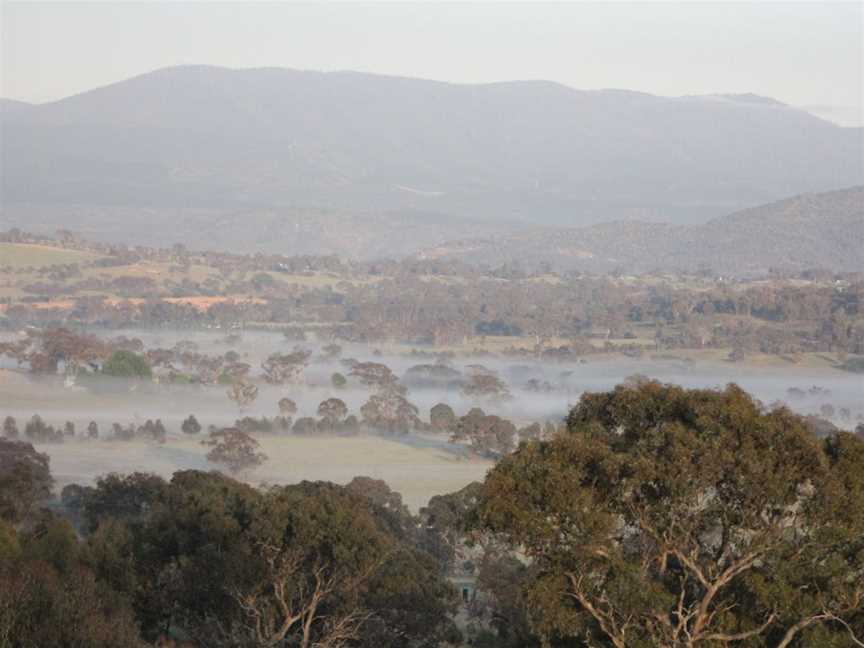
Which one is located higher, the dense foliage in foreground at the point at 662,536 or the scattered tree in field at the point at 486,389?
the dense foliage in foreground at the point at 662,536

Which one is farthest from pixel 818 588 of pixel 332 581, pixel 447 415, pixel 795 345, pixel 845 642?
pixel 795 345

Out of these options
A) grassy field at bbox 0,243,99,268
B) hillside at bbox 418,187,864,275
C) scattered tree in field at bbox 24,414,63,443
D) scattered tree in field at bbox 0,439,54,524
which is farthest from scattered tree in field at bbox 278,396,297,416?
hillside at bbox 418,187,864,275

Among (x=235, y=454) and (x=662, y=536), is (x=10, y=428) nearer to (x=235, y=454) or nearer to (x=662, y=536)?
(x=235, y=454)

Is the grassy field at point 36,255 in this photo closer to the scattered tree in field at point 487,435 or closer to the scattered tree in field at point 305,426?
the scattered tree in field at point 305,426

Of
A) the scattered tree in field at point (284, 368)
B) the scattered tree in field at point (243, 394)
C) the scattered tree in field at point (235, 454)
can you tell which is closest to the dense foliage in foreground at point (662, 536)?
the scattered tree in field at point (235, 454)

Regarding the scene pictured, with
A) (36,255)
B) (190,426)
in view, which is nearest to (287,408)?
(190,426)
